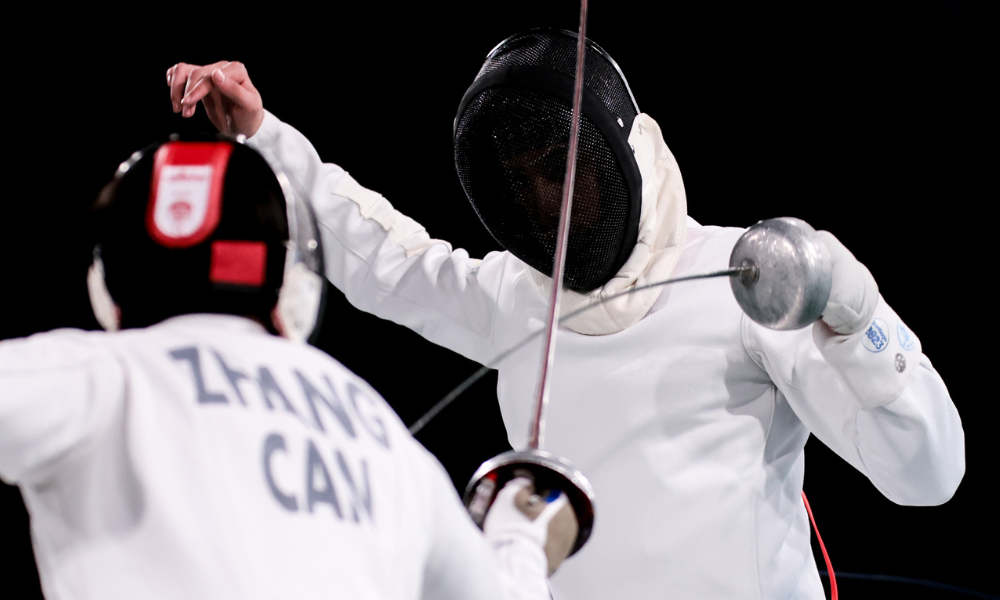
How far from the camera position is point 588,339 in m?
1.37

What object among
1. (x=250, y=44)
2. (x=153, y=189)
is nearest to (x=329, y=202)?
(x=250, y=44)

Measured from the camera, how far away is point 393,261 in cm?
155

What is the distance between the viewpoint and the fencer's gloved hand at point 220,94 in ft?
4.46

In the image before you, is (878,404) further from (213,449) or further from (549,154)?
(213,449)

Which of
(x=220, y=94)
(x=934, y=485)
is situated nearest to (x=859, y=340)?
(x=934, y=485)

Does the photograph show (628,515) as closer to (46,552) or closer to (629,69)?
(46,552)

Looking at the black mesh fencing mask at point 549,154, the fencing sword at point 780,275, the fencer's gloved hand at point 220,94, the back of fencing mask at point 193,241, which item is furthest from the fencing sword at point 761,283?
the fencer's gloved hand at point 220,94

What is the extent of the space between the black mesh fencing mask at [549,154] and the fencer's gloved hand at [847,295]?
0.31 m

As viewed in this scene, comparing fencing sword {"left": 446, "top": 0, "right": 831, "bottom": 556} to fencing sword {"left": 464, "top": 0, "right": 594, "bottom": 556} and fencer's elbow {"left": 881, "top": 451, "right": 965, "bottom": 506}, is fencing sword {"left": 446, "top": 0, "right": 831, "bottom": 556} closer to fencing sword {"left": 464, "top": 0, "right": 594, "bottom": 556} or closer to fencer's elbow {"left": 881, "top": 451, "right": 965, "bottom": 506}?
fencing sword {"left": 464, "top": 0, "right": 594, "bottom": 556}

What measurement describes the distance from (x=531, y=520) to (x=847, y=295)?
Result: 1.69ft

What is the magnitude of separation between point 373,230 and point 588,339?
438 mm

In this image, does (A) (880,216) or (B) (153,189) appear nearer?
(B) (153,189)

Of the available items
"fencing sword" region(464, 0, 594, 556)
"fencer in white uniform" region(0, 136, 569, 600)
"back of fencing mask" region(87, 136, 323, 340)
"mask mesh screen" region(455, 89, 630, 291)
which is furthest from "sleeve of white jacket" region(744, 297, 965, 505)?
"back of fencing mask" region(87, 136, 323, 340)

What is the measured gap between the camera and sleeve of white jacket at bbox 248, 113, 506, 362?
60.5 inches
